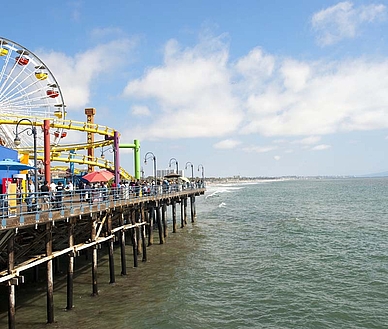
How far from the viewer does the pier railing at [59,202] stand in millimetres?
11692

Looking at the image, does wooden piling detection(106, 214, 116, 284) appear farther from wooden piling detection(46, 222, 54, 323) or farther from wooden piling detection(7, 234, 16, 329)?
wooden piling detection(7, 234, 16, 329)

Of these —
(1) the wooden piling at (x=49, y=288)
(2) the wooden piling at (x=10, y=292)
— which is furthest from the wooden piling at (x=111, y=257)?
(2) the wooden piling at (x=10, y=292)

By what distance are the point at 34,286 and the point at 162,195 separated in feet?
41.1

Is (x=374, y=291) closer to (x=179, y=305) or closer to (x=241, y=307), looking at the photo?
(x=241, y=307)

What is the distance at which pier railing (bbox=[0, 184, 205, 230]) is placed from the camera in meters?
11.7

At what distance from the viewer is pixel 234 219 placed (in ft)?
140

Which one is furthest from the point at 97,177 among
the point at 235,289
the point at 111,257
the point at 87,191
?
the point at 235,289

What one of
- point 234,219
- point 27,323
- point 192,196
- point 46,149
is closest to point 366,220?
point 234,219

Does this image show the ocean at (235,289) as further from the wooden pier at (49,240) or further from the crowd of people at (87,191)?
the crowd of people at (87,191)

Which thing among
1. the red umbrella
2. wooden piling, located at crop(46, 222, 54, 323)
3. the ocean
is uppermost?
the red umbrella

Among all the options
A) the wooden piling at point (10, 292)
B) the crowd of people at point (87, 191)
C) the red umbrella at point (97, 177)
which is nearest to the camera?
the wooden piling at point (10, 292)

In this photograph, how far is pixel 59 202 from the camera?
1321 centimetres

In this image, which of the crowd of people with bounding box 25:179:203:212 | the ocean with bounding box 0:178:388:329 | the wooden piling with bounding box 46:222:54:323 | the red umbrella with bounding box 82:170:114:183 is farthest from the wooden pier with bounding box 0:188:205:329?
the red umbrella with bounding box 82:170:114:183

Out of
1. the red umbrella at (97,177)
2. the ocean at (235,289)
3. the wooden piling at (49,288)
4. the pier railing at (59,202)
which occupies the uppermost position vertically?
the red umbrella at (97,177)
